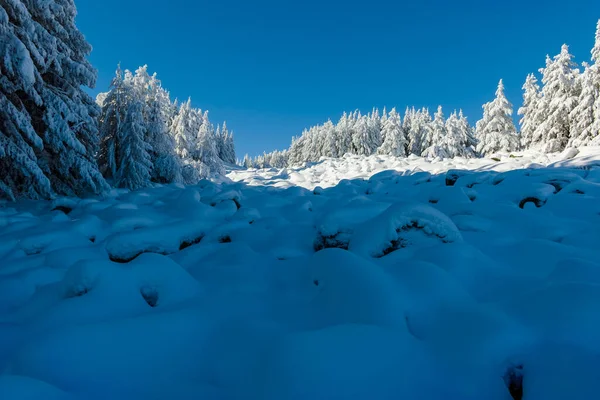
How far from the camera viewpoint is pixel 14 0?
8109 millimetres

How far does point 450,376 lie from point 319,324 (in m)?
0.89

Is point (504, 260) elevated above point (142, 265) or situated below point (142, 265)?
below

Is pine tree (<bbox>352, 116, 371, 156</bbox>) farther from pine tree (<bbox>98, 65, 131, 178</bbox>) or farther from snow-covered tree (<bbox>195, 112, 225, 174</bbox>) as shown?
pine tree (<bbox>98, 65, 131, 178</bbox>)

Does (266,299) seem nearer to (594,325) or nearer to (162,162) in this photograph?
(594,325)

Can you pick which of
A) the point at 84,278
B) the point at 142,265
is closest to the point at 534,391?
the point at 142,265

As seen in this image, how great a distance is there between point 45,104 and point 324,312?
10.7m

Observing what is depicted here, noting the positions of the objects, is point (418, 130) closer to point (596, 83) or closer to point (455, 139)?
point (455, 139)

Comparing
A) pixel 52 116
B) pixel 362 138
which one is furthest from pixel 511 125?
pixel 52 116

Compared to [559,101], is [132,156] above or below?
below

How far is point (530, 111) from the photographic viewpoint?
3186 cm

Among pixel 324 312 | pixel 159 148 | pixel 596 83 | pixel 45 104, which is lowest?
pixel 324 312

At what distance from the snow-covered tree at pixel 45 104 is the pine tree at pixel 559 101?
30.6m

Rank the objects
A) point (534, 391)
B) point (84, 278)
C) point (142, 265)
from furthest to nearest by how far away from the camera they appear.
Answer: point (142, 265) → point (84, 278) → point (534, 391)

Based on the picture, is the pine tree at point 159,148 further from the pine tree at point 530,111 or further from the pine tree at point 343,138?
the pine tree at point 343,138
